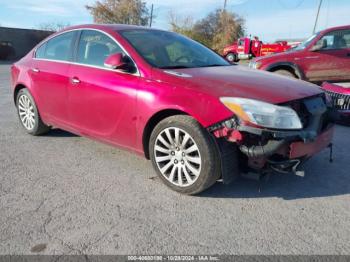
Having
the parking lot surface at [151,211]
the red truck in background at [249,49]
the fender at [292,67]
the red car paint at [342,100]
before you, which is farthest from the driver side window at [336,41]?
the red truck in background at [249,49]

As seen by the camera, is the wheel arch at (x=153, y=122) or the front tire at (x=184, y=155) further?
the wheel arch at (x=153, y=122)

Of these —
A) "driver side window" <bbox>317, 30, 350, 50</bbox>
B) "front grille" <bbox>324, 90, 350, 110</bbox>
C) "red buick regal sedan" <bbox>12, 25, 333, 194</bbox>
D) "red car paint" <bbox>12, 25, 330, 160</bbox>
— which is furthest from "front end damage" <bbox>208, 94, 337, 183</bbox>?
"driver side window" <bbox>317, 30, 350, 50</bbox>

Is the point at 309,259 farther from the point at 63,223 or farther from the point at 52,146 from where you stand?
the point at 52,146

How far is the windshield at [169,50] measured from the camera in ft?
12.0

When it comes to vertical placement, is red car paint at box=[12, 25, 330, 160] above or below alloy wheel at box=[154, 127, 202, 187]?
above

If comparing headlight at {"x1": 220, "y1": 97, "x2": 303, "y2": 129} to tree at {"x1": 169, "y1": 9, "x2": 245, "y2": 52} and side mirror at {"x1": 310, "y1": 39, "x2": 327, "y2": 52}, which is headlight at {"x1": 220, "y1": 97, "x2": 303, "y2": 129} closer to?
side mirror at {"x1": 310, "y1": 39, "x2": 327, "y2": 52}

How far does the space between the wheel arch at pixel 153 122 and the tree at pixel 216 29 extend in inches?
1870

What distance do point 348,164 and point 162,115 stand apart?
7.81ft

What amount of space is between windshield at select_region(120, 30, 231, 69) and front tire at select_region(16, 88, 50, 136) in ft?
6.31

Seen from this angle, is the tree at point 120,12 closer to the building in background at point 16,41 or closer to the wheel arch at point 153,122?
the building in background at point 16,41

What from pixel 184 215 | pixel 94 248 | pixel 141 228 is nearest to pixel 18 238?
pixel 94 248

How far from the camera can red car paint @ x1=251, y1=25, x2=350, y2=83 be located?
8086 mm

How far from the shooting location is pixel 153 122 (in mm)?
3395

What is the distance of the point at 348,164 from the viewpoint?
4.02 m
